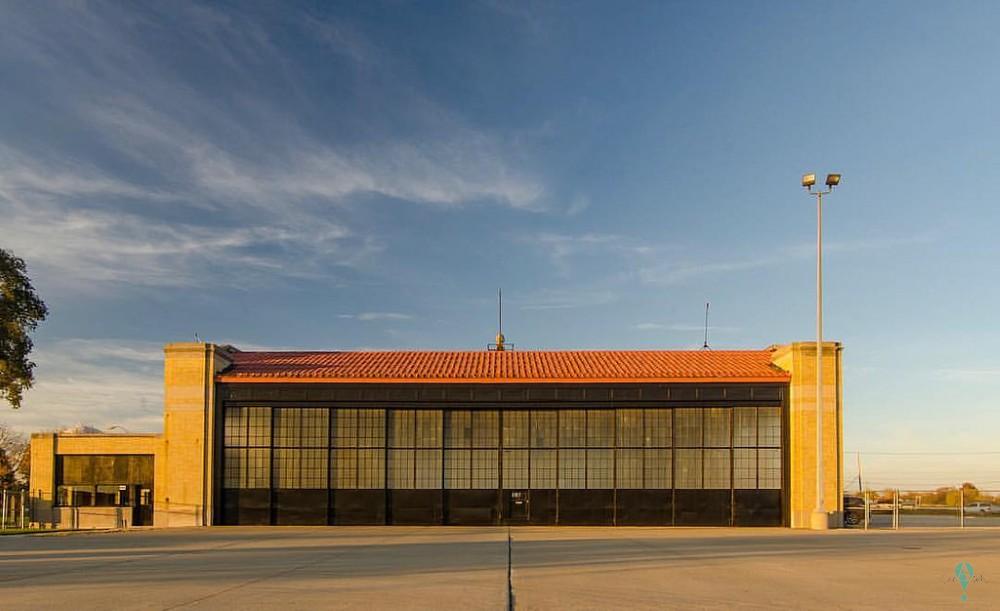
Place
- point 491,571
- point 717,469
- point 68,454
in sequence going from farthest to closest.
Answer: point 68,454 → point 717,469 → point 491,571

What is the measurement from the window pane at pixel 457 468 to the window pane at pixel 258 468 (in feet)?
25.9

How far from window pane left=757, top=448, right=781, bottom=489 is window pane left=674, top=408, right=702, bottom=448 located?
2859 mm

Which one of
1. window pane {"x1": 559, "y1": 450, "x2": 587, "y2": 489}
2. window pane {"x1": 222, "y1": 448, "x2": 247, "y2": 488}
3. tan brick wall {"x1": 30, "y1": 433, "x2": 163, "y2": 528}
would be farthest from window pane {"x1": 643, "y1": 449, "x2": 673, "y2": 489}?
tan brick wall {"x1": 30, "y1": 433, "x2": 163, "y2": 528}

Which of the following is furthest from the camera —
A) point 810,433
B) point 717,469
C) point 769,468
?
point 717,469

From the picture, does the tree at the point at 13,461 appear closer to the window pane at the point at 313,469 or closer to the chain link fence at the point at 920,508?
the window pane at the point at 313,469

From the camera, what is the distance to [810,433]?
39.8 m

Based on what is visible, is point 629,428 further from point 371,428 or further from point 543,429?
point 371,428

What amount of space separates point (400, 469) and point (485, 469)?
378cm

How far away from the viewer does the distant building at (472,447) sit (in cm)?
4050

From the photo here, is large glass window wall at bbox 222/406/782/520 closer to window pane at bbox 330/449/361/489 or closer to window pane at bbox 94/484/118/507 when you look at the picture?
window pane at bbox 330/449/361/489

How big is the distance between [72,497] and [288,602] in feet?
103

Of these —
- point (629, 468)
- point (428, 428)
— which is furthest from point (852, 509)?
point (428, 428)

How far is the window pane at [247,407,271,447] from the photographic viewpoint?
41.1m

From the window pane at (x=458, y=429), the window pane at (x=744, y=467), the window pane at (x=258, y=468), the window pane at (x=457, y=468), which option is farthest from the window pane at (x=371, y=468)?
the window pane at (x=744, y=467)
